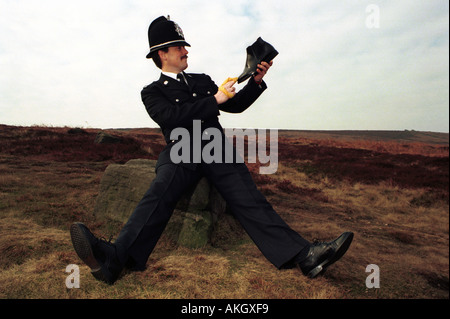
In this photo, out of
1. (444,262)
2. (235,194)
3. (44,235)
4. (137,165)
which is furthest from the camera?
(137,165)

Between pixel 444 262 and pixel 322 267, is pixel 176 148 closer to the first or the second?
pixel 322 267

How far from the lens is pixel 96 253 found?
7.81ft

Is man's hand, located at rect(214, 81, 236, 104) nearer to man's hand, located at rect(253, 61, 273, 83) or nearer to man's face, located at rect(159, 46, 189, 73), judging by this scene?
man's hand, located at rect(253, 61, 273, 83)

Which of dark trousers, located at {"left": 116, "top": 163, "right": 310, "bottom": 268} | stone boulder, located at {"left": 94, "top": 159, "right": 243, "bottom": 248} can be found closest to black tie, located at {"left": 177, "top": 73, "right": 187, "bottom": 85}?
dark trousers, located at {"left": 116, "top": 163, "right": 310, "bottom": 268}

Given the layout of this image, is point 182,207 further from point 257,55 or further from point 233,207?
point 257,55

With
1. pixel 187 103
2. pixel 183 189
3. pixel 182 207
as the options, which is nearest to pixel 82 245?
pixel 183 189

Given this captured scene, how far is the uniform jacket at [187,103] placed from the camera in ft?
9.57

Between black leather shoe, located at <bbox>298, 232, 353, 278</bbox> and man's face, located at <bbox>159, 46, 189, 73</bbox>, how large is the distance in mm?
2200

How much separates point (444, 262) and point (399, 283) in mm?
1684

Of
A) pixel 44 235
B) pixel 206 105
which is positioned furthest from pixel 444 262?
pixel 44 235

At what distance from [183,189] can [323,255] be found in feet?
4.62

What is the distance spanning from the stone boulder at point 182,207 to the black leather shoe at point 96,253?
1.29 meters

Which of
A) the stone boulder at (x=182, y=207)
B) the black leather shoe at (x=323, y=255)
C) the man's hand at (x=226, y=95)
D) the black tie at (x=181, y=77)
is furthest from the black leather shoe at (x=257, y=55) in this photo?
the black leather shoe at (x=323, y=255)

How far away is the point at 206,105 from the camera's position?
2.93 m
